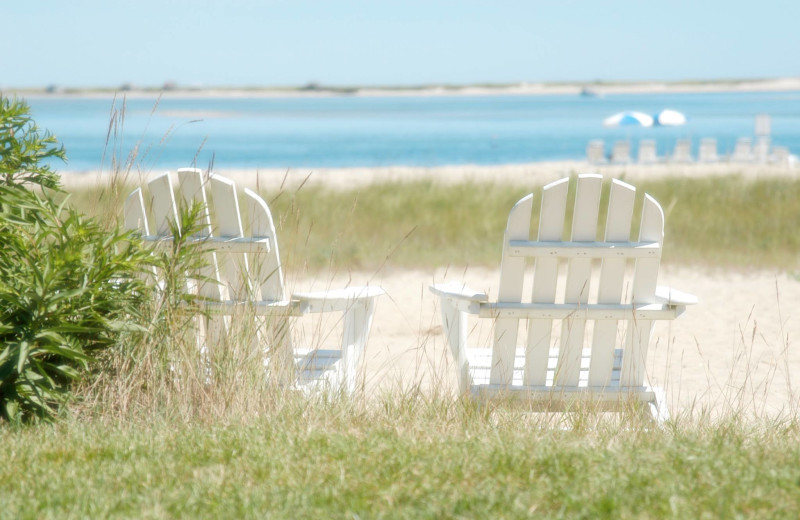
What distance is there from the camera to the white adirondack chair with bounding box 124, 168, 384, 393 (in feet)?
9.95

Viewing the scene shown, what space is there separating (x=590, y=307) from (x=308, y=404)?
1.00 m

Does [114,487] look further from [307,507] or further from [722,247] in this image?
[722,247]

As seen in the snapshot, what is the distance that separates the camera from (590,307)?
2.99 meters

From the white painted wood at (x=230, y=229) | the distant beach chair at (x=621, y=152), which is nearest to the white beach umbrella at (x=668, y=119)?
the distant beach chair at (x=621, y=152)

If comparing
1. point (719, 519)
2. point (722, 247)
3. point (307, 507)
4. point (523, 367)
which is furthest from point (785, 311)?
point (307, 507)

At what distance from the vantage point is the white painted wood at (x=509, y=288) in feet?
9.57

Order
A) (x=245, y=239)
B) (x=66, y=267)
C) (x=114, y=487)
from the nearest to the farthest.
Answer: (x=114, y=487), (x=66, y=267), (x=245, y=239)

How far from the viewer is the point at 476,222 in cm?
861

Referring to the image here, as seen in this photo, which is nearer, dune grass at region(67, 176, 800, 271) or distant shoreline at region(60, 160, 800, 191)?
dune grass at region(67, 176, 800, 271)

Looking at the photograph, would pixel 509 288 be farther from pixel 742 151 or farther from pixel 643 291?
pixel 742 151

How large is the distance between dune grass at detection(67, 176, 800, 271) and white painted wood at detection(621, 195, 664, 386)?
4.30 meters

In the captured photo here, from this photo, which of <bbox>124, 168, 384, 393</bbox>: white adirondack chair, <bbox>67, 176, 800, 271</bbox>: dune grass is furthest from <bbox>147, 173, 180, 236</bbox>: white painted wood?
<bbox>67, 176, 800, 271</bbox>: dune grass

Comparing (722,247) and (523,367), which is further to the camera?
(722,247)

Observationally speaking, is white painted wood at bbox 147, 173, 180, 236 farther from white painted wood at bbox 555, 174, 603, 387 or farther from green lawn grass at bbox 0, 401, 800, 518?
white painted wood at bbox 555, 174, 603, 387
